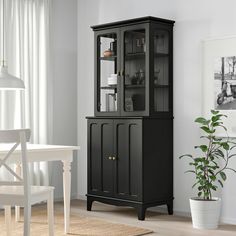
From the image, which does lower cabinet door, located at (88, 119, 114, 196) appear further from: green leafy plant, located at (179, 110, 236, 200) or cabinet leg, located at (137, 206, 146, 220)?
green leafy plant, located at (179, 110, 236, 200)

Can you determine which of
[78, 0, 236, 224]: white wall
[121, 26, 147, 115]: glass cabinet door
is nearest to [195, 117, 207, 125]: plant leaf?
[78, 0, 236, 224]: white wall

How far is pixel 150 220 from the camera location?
556 centimetres

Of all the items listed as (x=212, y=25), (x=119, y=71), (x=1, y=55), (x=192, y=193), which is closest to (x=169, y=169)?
(x=192, y=193)

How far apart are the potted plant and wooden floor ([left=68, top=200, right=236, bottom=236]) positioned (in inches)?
5.1

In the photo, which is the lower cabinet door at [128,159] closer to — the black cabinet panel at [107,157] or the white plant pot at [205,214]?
the black cabinet panel at [107,157]

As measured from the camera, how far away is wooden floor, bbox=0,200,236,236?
5.04 m

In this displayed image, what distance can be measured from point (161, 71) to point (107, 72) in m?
0.71

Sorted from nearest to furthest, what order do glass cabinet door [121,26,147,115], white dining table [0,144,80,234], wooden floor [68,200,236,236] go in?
white dining table [0,144,80,234], wooden floor [68,200,236,236], glass cabinet door [121,26,147,115]

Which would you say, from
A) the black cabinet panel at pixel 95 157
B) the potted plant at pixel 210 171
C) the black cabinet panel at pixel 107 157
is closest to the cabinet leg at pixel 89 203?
the black cabinet panel at pixel 95 157

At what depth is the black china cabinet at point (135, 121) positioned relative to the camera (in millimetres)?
5637

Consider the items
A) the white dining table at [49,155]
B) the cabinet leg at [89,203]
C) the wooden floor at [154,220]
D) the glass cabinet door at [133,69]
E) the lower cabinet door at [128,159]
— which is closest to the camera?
the white dining table at [49,155]

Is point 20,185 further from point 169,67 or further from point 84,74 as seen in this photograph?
point 84,74

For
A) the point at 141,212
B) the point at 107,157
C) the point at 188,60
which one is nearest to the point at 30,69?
the point at 107,157

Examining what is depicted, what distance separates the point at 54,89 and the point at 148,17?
5.46 feet
